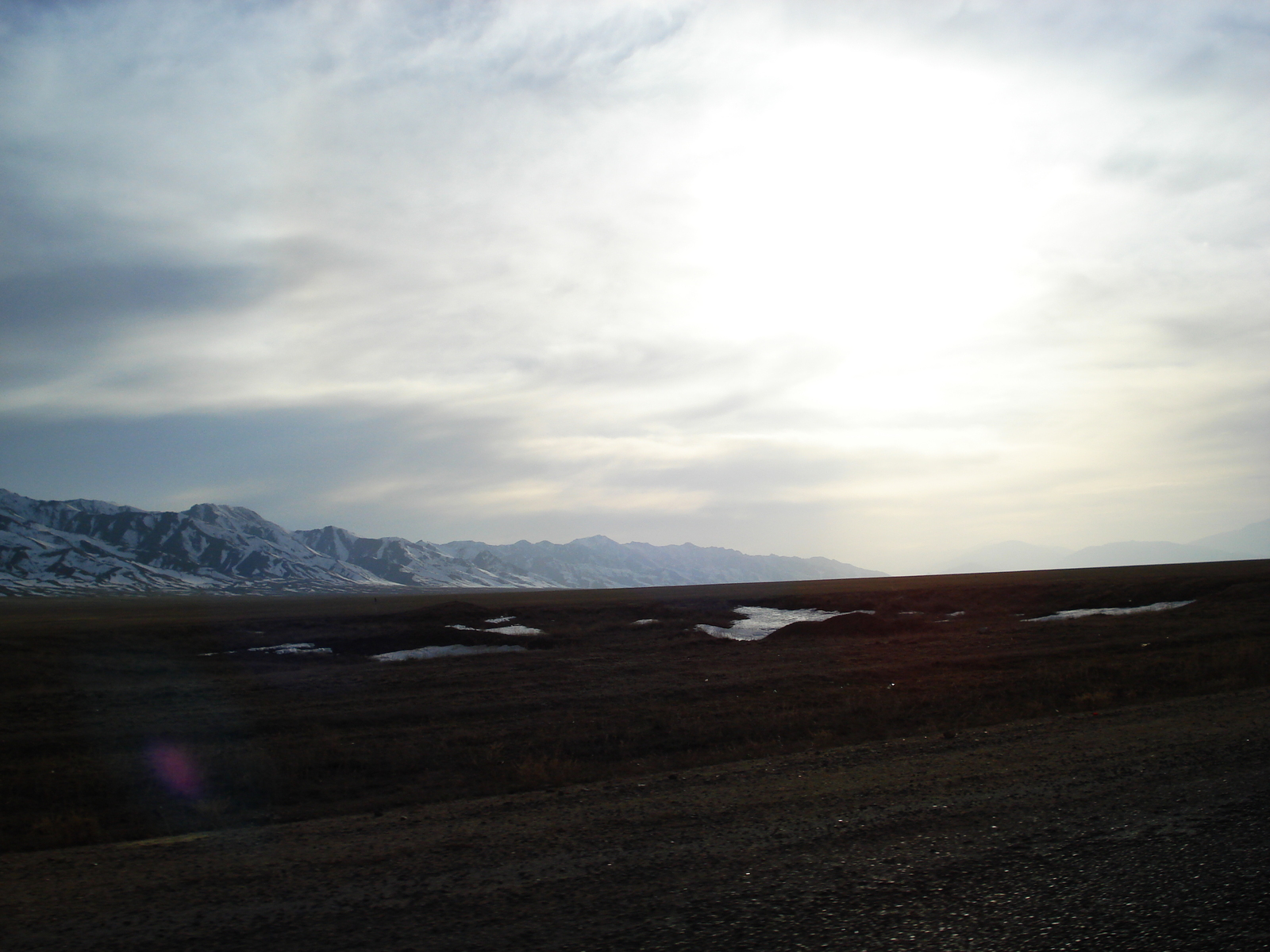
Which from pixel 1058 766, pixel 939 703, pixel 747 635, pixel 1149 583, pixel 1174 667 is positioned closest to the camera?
pixel 1058 766

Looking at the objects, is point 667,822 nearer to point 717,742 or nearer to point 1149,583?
point 717,742

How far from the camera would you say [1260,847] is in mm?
6977

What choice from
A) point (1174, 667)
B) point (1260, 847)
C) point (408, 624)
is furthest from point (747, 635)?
point (1260, 847)

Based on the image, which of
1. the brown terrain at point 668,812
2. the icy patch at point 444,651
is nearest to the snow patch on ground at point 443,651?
the icy patch at point 444,651

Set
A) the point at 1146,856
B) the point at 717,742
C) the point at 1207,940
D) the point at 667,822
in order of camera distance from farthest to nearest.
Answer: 1. the point at 717,742
2. the point at 667,822
3. the point at 1146,856
4. the point at 1207,940

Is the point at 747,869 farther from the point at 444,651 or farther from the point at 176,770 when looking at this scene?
the point at 444,651

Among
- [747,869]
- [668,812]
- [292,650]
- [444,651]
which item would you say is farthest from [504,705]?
[292,650]

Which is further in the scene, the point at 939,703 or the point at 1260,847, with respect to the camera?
the point at 939,703

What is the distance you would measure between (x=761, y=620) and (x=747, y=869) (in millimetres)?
59968

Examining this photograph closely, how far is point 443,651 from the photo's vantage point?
44.6 m

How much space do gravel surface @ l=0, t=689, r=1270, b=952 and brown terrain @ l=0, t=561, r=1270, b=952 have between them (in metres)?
0.04

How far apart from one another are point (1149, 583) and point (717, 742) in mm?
65290

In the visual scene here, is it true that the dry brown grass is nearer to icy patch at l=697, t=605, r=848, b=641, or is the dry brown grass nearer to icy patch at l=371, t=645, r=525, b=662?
icy patch at l=371, t=645, r=525, b=662

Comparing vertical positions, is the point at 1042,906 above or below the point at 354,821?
above
